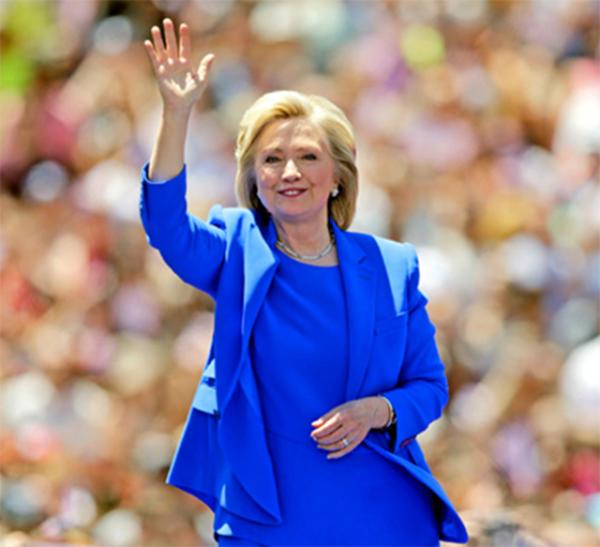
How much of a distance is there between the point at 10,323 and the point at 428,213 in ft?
5.21

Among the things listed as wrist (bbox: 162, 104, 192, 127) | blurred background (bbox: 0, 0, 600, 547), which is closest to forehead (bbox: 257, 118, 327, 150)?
wrist (bbox: 162, 104, 192, 127)

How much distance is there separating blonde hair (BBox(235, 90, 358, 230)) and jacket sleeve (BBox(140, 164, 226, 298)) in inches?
6.6

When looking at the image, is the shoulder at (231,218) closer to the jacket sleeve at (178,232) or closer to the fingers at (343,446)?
the jacket sleeve at (178,232)

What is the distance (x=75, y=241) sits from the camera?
572 centimetres

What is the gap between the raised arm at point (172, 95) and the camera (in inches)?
95.0

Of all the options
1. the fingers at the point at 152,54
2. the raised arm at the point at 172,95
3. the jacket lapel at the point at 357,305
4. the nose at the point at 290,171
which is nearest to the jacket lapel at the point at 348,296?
the jacket lapel at the point at 357,305

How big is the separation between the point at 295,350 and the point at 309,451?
0.55 ft

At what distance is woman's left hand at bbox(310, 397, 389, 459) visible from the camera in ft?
8.16

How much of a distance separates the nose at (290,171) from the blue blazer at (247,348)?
0.10 m

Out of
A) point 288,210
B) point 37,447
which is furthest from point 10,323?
point 288,210

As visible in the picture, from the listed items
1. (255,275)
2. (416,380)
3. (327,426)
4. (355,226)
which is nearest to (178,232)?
(255,275)

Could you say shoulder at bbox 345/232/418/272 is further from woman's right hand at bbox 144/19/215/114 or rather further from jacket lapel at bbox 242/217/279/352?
woman's right hand at bbox 144/19/215/114

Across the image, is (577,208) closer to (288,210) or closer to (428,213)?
(428,213)

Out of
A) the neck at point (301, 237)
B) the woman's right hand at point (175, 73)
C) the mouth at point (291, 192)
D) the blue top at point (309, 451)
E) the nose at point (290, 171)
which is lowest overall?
the blue top at point (309, 451)
